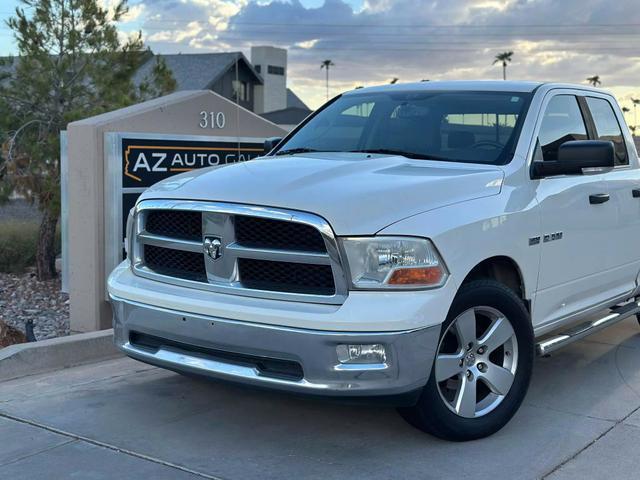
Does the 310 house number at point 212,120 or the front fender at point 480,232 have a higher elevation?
the 310 house number at point 212,120

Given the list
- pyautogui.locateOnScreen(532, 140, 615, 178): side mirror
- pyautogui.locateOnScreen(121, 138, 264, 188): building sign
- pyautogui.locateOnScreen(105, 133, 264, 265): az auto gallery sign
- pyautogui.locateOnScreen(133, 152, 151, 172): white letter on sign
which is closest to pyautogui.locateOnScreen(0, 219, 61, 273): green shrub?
pyautogui.locateOnScreen(121, 138, 264, 188): building sign

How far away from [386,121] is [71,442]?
2847 mm

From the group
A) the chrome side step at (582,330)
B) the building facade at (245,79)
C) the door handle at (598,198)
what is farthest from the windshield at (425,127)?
the building facade at (245,79)

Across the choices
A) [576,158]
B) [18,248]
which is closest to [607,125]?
[576,158]

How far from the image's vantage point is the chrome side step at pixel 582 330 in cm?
500

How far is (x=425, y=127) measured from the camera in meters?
5.47

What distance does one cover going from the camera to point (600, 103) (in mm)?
6293

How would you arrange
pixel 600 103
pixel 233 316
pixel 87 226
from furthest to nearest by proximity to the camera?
pixel 87 226 → pixel 600 103 → pixel 233 316

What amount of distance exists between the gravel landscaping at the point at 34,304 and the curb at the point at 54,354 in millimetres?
2759

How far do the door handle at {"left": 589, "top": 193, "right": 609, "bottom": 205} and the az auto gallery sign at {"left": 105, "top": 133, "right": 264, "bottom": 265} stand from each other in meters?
3.62

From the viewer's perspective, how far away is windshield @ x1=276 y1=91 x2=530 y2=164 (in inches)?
205

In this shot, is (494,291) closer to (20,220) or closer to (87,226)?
(87,226)

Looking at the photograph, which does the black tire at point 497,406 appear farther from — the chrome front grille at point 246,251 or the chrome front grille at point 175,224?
the chrome front grille at point 175,224

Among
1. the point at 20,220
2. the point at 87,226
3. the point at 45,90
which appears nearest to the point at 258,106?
the point at 20,220
